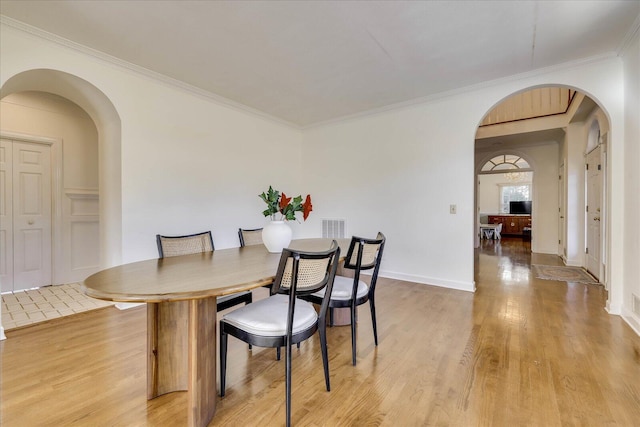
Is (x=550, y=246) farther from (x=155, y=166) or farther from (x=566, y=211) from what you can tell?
(x=155, y=166)

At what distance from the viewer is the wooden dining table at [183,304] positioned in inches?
44.9

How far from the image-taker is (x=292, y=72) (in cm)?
312

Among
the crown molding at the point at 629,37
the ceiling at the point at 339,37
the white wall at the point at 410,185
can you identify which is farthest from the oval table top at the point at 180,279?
the crown molding at the point at 629,37

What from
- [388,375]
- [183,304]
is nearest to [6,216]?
[183,304]

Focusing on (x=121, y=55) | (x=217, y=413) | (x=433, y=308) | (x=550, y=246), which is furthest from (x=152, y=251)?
(x=550, y=246)

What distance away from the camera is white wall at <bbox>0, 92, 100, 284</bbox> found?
11.6 ft

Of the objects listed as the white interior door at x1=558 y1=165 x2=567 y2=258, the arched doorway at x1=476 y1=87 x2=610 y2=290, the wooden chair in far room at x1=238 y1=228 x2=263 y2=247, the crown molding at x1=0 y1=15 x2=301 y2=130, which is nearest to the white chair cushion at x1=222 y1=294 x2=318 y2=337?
the wooden chair in far room at x1=238 y1=228 x2=263 y2=247

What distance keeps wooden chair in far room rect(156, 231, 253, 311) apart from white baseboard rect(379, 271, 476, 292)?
2499 millimetres

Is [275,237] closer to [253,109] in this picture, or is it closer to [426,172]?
[426,172]

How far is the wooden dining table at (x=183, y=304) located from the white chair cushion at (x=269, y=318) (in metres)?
0.14

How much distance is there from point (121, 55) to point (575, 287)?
19.0 feet

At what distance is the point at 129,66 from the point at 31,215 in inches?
92.6

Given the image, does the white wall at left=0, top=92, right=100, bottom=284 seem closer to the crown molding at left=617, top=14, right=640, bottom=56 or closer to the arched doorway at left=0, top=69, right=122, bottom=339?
the arched doorway at left=0, top=69, right=122, bottom=339

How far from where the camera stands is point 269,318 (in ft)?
4.80
